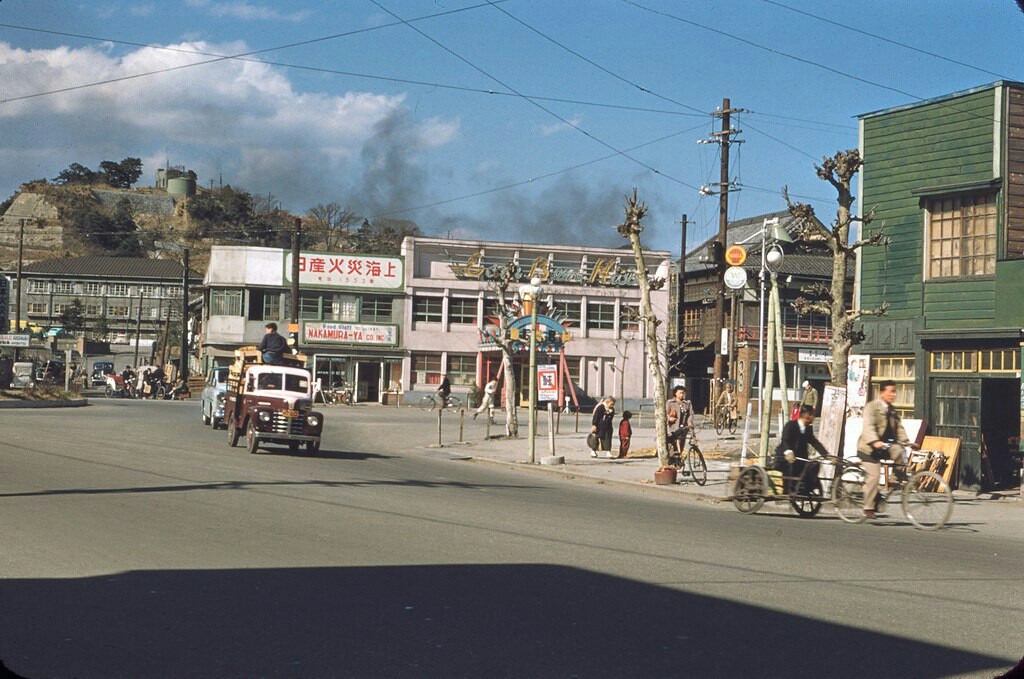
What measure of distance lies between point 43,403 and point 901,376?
32.9 metres

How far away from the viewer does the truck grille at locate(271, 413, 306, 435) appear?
79.9 feet

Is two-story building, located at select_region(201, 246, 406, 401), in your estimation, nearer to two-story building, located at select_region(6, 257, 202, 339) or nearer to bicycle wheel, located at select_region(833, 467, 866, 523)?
bicycle wheel, located at select_region(833, 467, 866, 523)

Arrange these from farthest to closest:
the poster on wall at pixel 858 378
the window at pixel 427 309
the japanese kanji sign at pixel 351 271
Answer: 1. the window at pixel 427 309
2. the japanese kanji sign at pixel 351 271
3. the poster on wall at pixel 858 378

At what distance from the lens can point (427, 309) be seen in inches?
2734

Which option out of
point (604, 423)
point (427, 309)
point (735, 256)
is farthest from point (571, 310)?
point (735, 256)

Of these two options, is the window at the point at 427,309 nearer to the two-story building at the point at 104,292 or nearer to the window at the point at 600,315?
the window at the point at 600,315

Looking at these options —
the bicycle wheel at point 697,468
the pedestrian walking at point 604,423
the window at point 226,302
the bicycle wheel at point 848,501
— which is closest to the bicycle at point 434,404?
the window at point 226,302

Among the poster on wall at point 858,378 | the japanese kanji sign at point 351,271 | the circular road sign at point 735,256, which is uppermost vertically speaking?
the japanese kanji sign at point 351,271

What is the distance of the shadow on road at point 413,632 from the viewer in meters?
6.32

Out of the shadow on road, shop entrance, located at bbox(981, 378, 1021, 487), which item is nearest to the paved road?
the shadow on road

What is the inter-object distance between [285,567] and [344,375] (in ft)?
194

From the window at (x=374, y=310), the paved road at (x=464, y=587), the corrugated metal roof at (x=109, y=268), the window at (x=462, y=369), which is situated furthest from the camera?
the corrugated metal roof at (x=109, y=268)

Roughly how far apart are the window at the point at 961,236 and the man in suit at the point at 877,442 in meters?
7.75

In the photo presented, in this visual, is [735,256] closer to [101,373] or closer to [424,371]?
[424,371]
